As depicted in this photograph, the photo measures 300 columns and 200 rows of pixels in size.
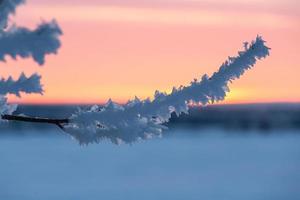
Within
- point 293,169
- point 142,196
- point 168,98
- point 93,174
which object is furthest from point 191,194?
point 168,98

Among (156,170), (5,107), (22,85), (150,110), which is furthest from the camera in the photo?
(156,170)

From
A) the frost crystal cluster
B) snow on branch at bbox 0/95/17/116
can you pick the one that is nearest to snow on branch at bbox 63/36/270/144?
snow on branch at bbox 0/95/17/116

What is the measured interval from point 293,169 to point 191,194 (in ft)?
60.3

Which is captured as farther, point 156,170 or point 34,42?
point 156,170

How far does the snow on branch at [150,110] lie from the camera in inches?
60.4

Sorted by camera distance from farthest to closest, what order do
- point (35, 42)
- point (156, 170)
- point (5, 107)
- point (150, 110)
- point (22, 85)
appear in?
1. point (156, 170)
2. point (5, 107)
3. point (150, 110)
4. point (22, 85)
5. point (35, 42)

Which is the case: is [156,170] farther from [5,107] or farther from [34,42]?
[34,42]

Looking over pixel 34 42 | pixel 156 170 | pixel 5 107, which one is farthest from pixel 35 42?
pixel 156 170

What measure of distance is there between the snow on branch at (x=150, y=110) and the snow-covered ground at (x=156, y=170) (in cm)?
3009

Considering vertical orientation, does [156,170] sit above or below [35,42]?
above

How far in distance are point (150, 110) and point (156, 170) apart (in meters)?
44.9

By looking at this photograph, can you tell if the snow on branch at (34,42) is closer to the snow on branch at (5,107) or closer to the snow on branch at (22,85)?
the snow on branch at (22,85)

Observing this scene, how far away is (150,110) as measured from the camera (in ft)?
5.24

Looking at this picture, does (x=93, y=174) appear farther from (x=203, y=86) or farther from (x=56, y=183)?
(x=203, y=86)
